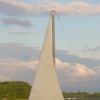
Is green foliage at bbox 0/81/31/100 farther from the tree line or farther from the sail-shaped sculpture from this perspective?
the sail-shaped sculpture

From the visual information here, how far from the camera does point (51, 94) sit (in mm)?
27531

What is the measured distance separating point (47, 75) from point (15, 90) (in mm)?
68610

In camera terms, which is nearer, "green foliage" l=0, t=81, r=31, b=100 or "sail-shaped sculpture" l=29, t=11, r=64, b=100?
"sail-shaped sculpture" l=29, t=11, r=64, b=100

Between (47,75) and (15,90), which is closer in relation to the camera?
(47,75)

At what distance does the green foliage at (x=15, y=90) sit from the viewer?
90800mm

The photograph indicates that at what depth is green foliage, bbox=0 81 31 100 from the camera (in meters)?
90.8

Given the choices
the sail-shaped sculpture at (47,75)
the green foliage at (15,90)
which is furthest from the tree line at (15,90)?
the sail-shaped sculpture at (47,75)

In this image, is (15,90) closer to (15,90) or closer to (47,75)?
(15,90)

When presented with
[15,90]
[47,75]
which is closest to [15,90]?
[15,90]

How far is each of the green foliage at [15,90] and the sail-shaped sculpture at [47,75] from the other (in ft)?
201

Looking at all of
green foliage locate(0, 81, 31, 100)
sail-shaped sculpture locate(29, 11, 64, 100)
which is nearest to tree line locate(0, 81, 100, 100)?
green foliage locate(0, 81, 31, 100)

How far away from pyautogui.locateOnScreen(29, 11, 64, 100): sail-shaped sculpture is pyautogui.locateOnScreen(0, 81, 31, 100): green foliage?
6135 centimetres

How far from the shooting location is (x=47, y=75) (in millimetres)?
27734

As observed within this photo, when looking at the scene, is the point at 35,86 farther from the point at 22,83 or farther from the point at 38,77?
the point at 22,83
